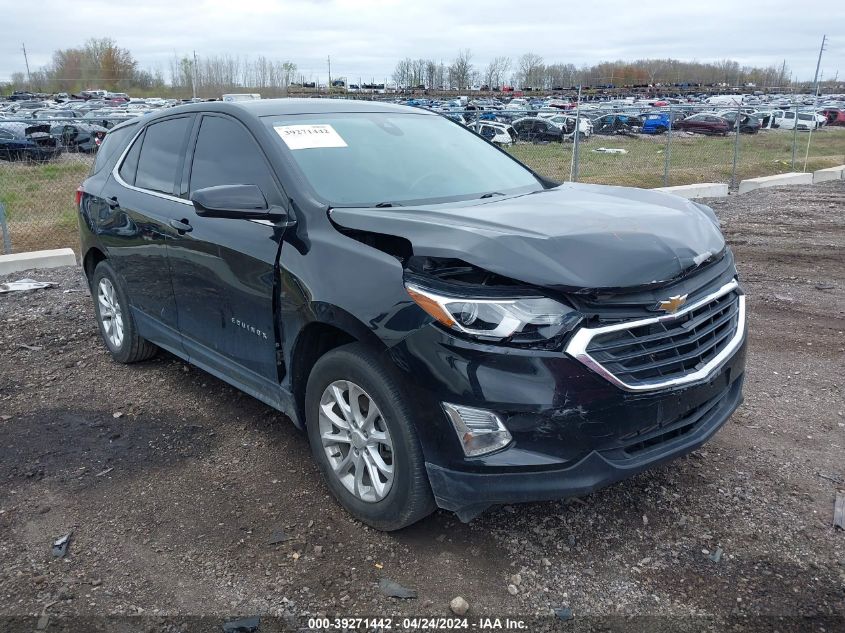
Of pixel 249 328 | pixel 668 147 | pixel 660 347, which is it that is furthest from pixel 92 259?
pixel 668 147

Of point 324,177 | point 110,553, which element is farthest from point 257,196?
point 110,553

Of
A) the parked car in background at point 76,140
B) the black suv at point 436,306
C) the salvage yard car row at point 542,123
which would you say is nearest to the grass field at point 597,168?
the parked car in background at point 76,140

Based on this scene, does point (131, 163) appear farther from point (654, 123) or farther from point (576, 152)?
point (654, 123)

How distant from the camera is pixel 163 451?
404 cm

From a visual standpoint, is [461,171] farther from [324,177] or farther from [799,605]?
[799,605]

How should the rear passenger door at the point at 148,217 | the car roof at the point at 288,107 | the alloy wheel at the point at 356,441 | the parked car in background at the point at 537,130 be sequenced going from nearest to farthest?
1. the alloy wheel at the point at 356,441
2. the car roof at the point at 288,107
3. the rear passenger door at the point at 148,217
4. the parked car in background at the point at 537,130

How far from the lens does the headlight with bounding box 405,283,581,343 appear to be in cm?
261

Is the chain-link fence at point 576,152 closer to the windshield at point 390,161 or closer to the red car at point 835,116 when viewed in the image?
the red car at point 835,116

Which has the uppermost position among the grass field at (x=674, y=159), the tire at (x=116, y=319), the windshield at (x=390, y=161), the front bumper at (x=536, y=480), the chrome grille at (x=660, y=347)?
the windshield at (x=390, y=161)

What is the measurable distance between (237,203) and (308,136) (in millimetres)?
641

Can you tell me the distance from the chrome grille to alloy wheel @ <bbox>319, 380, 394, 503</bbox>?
0.90 meters

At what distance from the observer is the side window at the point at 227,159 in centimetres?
365

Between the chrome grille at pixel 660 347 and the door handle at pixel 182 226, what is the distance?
2.38 metres

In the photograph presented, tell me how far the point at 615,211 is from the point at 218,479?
236 cm
